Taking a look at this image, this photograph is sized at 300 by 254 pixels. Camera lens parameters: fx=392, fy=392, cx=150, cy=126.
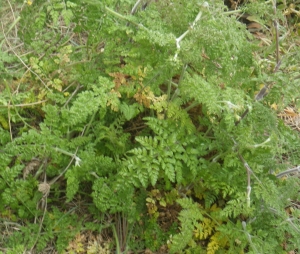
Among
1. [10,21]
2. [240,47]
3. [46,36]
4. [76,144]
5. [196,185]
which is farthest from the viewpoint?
[10,21]

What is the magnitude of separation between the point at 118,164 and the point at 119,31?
0.77 metres

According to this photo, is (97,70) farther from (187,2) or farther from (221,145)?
(221,145)

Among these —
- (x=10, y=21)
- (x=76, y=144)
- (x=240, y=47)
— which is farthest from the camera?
(x=10, y=21)

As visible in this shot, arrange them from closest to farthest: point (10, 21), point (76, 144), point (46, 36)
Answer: point (76, 144), point (46, 36), point (10, 21)

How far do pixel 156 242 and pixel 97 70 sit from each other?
1.11 m

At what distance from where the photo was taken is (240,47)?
6.70ft

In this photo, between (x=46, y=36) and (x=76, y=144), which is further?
(x=46, y=36)

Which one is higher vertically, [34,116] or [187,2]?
[187,2]

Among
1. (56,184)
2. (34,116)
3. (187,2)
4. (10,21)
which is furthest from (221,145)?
(10,21)

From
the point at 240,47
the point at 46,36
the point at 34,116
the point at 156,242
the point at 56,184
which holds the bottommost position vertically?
the point at 156,242

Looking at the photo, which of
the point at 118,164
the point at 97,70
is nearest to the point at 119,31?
the point at 97,70

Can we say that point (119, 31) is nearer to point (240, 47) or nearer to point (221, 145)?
point (240, 47)

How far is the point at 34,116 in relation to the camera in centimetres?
255

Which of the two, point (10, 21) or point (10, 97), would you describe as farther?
point (10, 21)
